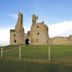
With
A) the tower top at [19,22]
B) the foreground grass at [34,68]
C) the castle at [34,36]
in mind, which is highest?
the tower top at [19,22]

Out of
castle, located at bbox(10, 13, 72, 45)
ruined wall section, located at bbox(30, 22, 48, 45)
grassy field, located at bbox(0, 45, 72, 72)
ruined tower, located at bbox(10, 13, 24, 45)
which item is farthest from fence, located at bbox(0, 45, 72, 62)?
ruined tower, located at bbox(10, 13, 24, 45)

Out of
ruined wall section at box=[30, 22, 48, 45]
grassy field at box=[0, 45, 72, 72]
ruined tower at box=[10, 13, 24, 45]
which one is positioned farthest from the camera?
ruined tower at box=[10, 13, 24, 45]

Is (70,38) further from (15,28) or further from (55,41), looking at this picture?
(15,28)

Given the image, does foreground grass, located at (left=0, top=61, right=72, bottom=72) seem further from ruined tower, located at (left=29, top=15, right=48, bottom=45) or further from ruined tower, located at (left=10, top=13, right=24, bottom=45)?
ruined tower, located at (left=10, top=13, right=24, bottom=45)

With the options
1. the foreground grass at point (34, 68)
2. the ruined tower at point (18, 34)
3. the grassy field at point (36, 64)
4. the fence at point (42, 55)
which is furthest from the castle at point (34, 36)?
the foreground grass at point (34, 68)

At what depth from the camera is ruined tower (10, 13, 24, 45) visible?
249ft

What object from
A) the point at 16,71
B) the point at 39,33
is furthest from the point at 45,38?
the point at 16,71

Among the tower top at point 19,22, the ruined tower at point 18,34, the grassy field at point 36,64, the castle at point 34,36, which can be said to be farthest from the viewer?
the tower top at point 19,22

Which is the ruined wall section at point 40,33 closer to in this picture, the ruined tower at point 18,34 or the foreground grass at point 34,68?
the ruined tower at point 18,34

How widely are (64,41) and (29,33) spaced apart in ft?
40.1

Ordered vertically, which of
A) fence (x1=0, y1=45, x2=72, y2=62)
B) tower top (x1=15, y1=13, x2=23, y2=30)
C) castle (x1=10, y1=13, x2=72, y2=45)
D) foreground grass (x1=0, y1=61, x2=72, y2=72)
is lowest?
foreground grass (x1=0, y1=61, x2=72, y2=72)

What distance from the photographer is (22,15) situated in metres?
77.2

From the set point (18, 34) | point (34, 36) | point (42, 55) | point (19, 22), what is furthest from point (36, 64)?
point (19, 22)

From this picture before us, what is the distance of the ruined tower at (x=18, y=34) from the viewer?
249 ft
